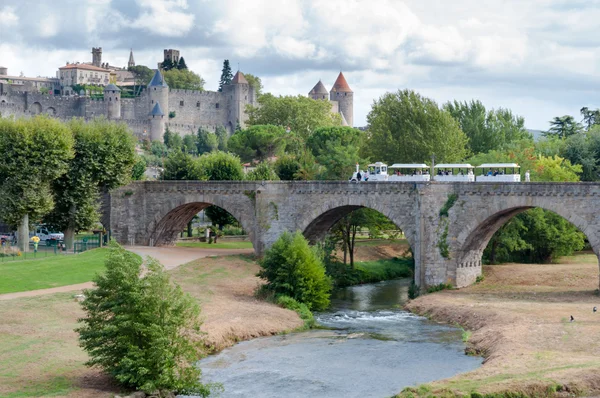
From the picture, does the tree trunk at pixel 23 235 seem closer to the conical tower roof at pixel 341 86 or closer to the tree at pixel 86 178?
the tree at pixel 86 178

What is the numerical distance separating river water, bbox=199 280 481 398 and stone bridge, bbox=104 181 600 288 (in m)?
6.49

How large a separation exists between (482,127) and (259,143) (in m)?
28.8

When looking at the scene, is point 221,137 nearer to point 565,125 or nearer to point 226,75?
point 226,75

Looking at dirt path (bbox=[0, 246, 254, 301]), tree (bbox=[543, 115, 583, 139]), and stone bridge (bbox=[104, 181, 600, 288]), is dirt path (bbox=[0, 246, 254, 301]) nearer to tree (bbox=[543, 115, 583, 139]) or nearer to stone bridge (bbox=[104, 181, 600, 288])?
stone bridge (bbox=[104, 181, 600, 288])

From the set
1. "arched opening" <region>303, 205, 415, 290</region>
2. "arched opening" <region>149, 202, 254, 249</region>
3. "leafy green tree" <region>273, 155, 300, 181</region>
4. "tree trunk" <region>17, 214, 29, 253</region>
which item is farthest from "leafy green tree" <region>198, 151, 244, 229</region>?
"tree trunk" <region>17, 214, 29, 253</region>

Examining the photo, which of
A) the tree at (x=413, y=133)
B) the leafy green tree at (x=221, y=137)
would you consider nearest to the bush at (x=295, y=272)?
the tree at (x=413, y=133)

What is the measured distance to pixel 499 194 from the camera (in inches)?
2083

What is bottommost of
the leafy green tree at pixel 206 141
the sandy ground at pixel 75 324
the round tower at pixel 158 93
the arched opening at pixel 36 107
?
the sandy ground at pixel 75 324

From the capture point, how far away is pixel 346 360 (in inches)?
1575

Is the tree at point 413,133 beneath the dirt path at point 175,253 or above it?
above

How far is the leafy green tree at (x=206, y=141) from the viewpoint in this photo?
155m

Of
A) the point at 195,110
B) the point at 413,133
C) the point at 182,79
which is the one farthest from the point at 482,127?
the point at 182,79

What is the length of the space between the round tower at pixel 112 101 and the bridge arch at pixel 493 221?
116449 millimetres

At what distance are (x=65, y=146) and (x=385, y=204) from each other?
2176 cm
